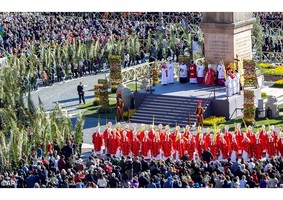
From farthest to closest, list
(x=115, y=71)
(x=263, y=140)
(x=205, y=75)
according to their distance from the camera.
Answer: (x=115, y=71)
(x=205, y=75)
(x=263, y=140)

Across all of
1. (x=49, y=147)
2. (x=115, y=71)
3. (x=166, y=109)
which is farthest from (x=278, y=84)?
(x=49, y=147)

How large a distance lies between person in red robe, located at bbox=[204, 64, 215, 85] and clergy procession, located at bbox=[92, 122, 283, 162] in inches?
311

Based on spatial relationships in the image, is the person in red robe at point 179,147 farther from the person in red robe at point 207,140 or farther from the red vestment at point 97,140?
the red vestment at point 97,140

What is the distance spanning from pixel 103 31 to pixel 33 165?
3016cm

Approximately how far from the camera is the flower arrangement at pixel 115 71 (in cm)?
5570

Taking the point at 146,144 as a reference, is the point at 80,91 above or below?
above

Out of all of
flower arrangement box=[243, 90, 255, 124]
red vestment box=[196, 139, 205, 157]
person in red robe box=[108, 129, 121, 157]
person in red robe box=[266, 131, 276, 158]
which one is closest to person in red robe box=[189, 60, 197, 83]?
flower arrangement box=[243, 90, 255, 124]

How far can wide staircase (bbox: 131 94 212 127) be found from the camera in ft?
164

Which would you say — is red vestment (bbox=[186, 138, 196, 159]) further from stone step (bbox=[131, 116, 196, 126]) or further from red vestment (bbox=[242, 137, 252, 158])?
stone step (bbox=[131, 116, 196, 126])

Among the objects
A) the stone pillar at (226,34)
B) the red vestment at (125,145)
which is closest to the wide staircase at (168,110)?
the stone pillar at (226,34)

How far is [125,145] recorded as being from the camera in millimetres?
45094

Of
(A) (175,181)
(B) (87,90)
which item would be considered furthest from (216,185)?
(B) (87,90)

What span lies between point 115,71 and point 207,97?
20.6 feet

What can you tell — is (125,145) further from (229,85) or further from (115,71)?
(115,71)
